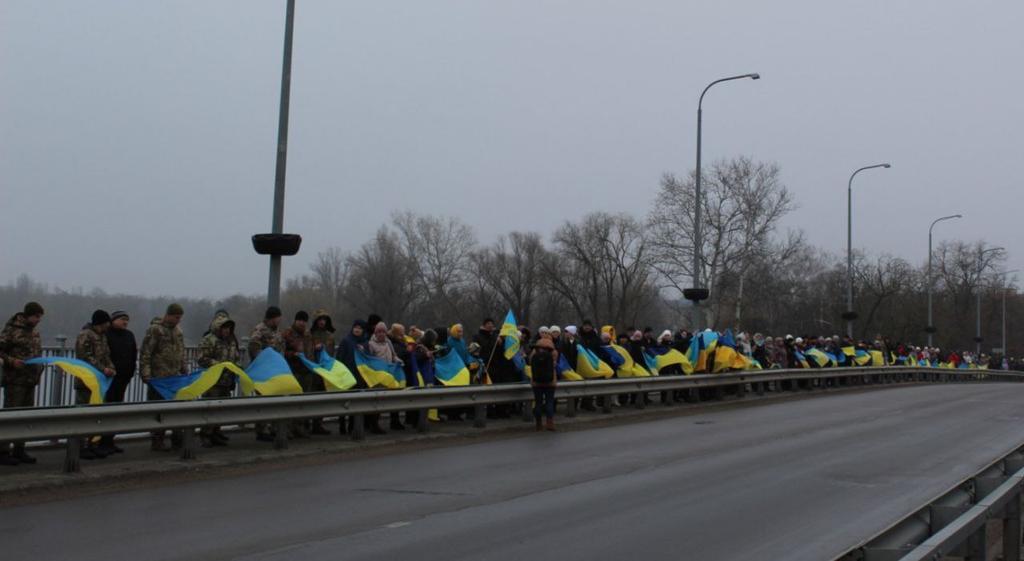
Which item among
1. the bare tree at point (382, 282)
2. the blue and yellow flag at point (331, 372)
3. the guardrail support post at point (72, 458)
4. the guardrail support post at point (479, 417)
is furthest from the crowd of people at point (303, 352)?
the bare tree at point (382, 282)

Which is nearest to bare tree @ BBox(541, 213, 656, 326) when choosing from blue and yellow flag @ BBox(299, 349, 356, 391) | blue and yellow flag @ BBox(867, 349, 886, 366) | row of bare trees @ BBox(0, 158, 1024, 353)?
row of bare trees @ BBox(0, 158, 1024, 353)

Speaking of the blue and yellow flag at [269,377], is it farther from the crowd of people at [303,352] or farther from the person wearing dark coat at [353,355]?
the person wearing dark coat at [353,355]

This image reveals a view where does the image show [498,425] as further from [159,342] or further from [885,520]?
[885,520]

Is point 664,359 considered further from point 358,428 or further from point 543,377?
point 358,428

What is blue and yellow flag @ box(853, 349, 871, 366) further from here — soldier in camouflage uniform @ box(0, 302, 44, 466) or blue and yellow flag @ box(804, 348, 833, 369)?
soldier in camouflage uniform @ box(0, 302, 44, 466)

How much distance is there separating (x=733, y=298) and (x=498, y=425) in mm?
57541

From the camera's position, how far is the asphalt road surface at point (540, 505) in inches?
312

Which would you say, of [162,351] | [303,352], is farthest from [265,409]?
[303,352]

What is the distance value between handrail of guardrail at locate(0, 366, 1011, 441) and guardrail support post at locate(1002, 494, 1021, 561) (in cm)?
859

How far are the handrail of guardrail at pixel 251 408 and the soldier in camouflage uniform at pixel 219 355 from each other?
1110 mm

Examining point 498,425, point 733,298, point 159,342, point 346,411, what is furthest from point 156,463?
point 733,298

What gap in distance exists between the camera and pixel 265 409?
13141 millimetres

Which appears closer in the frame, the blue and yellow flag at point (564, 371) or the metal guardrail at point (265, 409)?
the metal guardrail at point (265, 409)

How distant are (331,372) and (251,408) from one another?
241cm
